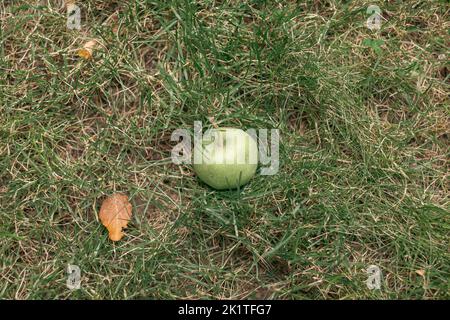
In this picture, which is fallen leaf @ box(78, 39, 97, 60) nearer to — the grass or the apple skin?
the grass

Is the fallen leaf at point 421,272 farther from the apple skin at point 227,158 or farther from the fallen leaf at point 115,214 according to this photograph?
the fallen leaf at point 115,214

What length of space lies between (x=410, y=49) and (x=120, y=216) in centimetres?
158

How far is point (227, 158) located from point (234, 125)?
28cm

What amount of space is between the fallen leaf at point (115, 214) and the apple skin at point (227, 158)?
0.36m

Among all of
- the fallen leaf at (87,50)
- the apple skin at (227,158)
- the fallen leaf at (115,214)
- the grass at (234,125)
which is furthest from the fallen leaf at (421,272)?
the fallen leaf at (87,50)

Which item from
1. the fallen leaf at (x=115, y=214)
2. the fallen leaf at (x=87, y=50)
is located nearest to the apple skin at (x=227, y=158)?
the fallen leaf at (x=115, y=214)

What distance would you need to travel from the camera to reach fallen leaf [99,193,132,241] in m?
2.58

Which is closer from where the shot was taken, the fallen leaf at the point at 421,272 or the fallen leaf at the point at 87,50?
the fallen leaf at the point at 421,272

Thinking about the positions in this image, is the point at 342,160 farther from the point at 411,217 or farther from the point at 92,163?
the point at 92,163

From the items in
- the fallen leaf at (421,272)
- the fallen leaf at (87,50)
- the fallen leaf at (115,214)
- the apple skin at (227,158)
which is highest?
the fallen leaf at (87,50)

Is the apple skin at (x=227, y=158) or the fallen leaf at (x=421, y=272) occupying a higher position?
the apple skin at (x=227, y=158)

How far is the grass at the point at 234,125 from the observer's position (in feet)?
8.39

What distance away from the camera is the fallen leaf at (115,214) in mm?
2576
